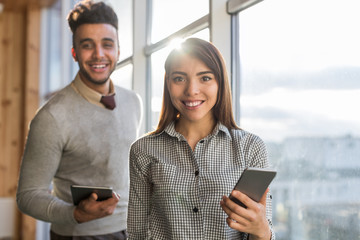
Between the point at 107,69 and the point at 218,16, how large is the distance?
578 millimetres

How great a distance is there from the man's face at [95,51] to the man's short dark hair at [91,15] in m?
0.02

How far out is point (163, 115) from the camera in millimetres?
1373

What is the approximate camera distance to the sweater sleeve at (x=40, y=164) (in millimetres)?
1728

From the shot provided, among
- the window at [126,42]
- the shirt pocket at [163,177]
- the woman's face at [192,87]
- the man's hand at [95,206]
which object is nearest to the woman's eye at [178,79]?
the woman's face at [192,87]

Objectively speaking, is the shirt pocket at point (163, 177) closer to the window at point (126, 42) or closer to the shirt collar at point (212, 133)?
the shirt collar at point (212, 133)

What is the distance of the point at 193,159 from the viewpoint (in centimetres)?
125

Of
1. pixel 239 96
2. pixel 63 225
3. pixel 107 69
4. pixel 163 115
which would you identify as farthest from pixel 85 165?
pixel 239 96

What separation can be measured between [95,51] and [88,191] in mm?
704

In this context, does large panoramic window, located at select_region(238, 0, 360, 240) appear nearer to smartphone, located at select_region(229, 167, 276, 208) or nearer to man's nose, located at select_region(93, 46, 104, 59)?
smartphone, located at select_region(229, 167, 276, 208)

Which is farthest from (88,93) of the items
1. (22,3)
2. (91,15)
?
(22,3)

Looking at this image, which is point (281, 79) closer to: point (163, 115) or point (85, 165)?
point (163, 115)

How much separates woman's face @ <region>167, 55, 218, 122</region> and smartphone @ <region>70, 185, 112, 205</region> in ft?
1.37

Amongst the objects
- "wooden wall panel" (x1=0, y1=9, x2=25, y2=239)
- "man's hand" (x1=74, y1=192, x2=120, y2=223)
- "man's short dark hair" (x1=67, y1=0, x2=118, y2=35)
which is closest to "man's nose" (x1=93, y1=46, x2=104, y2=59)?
"man's short dark hair" (x1=67, y1=0, x2=118, y2=35)

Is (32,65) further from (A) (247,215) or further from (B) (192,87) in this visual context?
(A) (247,215)
